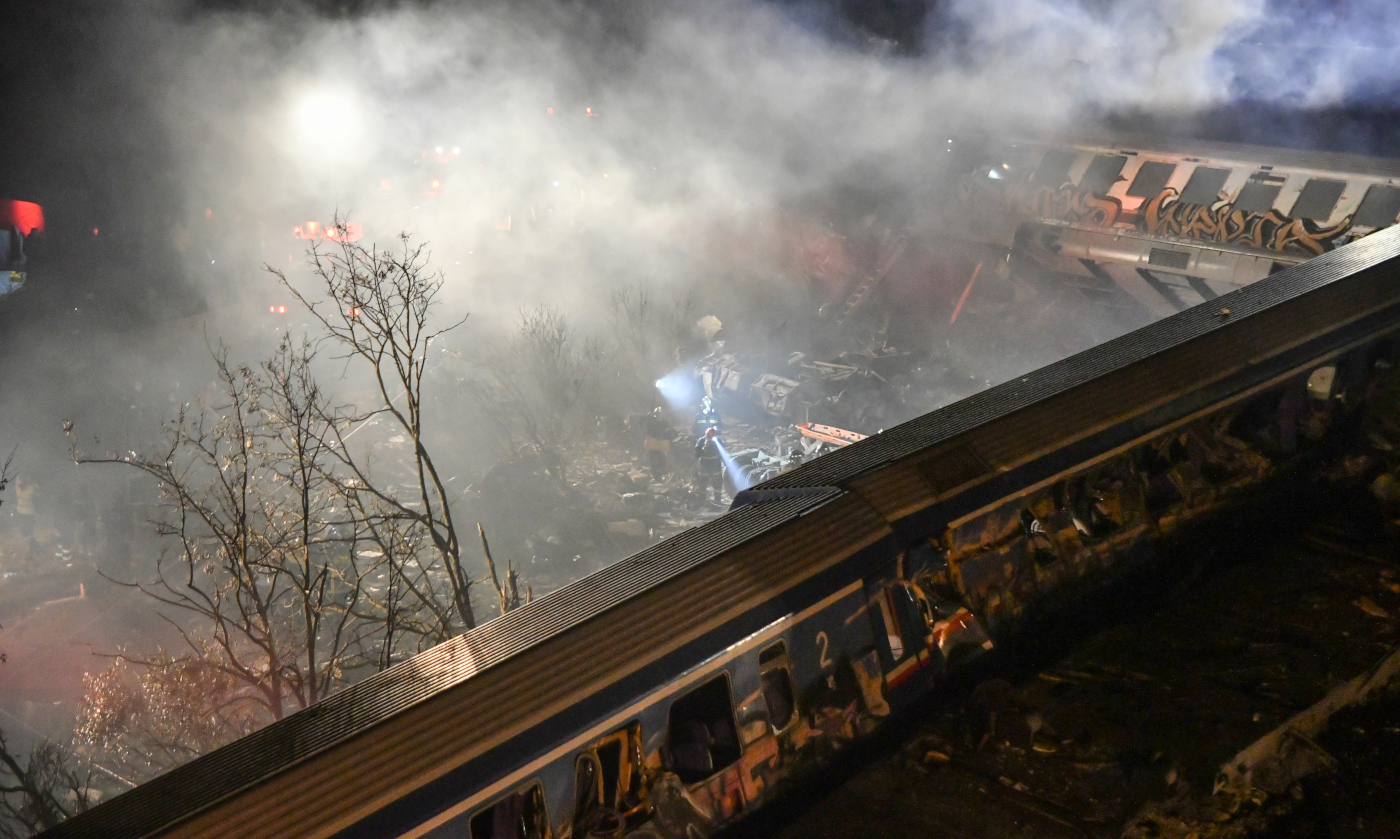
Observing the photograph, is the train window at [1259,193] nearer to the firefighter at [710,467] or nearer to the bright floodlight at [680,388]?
the firefighter at [710,467]

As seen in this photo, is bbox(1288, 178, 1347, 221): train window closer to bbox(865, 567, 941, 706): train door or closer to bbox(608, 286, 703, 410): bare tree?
bbox(865, 567, 941, 706): train door

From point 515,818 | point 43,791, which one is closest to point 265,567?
point 43,791

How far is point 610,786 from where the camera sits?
10.8 ft

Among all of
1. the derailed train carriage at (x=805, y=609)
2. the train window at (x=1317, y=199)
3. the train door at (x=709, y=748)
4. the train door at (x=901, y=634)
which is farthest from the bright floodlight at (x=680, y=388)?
the train door at (x=709, y=748)

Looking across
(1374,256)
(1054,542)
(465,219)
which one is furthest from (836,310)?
Result: (1054,542)

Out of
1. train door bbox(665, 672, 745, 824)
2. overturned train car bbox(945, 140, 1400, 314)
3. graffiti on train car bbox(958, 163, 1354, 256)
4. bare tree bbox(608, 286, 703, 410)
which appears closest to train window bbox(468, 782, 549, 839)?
train door bbox(665, 672, 745, 824)

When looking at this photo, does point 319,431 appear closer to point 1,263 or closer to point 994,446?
point 1,263

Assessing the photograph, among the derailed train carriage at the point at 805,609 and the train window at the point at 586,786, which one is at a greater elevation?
the derailed train carriage at the point at 805,609

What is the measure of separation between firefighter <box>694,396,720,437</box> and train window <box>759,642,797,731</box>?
60.6 ft

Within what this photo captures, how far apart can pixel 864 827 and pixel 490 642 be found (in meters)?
1.67

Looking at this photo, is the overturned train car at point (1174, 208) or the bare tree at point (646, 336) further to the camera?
the bare tree at point (646, 336)

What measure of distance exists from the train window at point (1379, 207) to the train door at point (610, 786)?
13099 mm

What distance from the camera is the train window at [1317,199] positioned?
1259 centimetres

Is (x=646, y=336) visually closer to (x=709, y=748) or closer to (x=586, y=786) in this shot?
(x=709, y=748)
